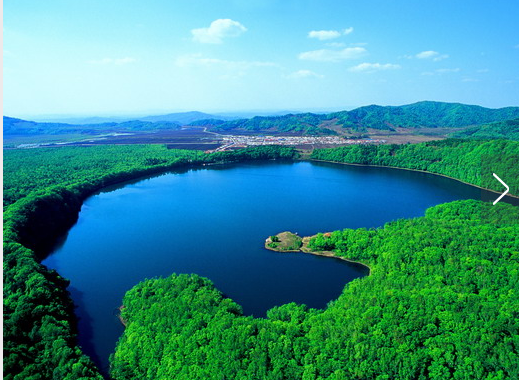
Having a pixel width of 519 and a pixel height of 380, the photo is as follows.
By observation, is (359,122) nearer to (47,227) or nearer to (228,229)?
(228,229)

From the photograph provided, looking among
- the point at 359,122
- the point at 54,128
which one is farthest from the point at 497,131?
the point at 54,128

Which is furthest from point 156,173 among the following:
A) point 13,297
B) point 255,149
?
point 13,297

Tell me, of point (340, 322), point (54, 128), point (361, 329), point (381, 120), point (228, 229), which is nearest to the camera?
point (361, 329)

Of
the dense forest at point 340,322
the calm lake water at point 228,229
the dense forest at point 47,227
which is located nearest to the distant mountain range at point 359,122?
the dense forest at point 47,227

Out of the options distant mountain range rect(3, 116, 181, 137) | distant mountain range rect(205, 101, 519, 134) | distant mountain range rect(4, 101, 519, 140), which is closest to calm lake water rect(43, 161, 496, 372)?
distant mountain range rect(4, 101, 519, 140)

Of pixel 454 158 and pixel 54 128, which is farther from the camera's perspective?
pixel 54 128

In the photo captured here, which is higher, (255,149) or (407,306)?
(255,149)

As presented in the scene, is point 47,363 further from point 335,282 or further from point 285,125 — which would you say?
point 285,125
